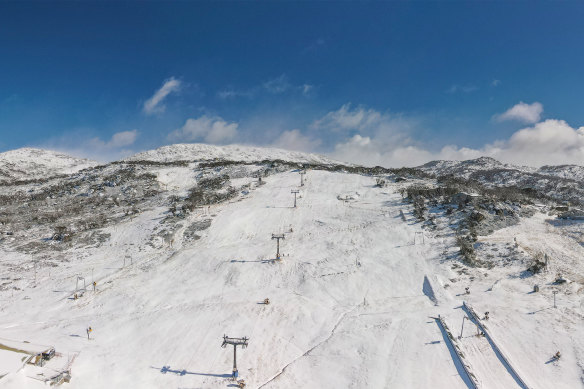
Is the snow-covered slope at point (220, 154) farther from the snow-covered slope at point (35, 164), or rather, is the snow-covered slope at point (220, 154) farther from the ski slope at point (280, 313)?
the ski slope at point (280, 313)

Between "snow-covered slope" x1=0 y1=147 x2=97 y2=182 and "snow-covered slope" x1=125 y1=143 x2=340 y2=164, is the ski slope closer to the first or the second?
"snow-covered slope" x1=125 y1=143 x2=340 y2=164

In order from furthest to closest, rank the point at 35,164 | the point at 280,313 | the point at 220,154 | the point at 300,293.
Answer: the point at 35,164
the point at 220,154
the point at 300,293
the point at 280,313

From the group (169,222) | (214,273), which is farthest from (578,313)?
(169,222)

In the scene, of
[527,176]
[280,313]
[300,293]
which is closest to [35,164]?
[300,293]

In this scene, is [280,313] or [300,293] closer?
[280,313]

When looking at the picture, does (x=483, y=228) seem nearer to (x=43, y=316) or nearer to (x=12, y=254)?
(x=43, y=316)

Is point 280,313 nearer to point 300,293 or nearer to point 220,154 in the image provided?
point 300,293

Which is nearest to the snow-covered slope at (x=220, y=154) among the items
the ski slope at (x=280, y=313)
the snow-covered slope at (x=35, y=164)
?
the snow-covered slope at (x=35, y=164)
